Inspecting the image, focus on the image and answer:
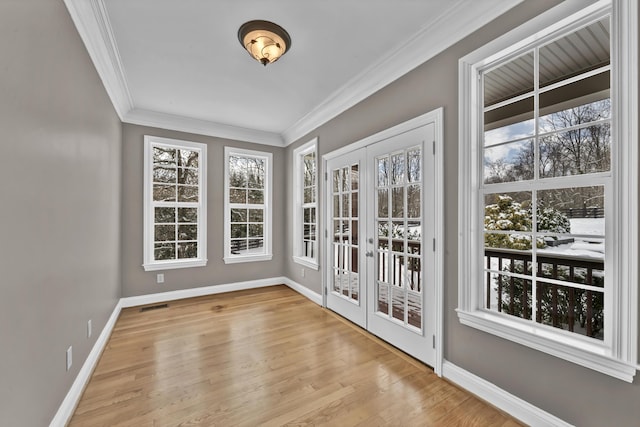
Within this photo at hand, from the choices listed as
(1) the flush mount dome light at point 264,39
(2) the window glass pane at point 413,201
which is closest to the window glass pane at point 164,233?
(1) the flush mount dome light at point 264,39

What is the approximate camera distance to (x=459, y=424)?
1727 mm

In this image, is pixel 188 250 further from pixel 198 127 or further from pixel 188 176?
pixel 198 127

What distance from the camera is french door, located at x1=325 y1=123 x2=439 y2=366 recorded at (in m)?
→ 2.42

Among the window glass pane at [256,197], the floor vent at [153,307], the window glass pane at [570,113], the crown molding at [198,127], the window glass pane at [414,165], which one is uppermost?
the crown molding at [198,127]

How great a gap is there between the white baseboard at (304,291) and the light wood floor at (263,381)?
67cm

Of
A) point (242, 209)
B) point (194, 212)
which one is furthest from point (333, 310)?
point (194, 212)

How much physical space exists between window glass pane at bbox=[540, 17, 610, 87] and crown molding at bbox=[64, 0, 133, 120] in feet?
A: 10.3

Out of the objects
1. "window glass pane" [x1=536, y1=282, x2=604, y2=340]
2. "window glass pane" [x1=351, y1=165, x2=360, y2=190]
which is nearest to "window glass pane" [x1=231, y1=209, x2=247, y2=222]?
"window glass pane" [x1=351, y1=165, x2=360, y2=190]

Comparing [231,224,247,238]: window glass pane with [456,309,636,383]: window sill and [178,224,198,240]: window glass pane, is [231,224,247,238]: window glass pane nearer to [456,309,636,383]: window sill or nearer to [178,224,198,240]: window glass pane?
[178,224,198,240]: window glass pane

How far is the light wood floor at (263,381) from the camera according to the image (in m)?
1.79

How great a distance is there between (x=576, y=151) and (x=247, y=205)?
14.0ft

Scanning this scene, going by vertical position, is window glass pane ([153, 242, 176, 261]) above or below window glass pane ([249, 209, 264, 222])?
below

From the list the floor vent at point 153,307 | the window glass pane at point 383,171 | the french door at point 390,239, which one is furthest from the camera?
the floor vent at point 153,307

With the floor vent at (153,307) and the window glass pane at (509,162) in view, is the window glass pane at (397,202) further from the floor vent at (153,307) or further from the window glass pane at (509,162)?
the floor vent at (153,307)
